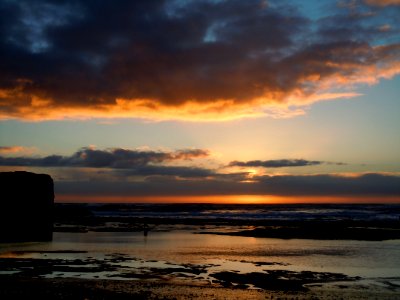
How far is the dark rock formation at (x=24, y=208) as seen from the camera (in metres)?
40.6

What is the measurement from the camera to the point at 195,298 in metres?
17.9

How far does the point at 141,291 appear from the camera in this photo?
19062 millimetres

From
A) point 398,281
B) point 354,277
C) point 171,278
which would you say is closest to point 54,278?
point 171,278

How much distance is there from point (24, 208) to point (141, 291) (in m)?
25.8

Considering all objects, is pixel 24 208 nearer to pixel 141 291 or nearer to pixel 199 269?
pixel 199 269

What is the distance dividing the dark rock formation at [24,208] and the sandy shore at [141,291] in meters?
21.0

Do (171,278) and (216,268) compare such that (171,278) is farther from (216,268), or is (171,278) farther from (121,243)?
(121,243)

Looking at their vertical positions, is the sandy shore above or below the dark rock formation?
below

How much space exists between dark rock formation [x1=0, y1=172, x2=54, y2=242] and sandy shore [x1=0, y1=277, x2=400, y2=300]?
68.8 feet

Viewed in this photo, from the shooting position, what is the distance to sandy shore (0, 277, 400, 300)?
18141mm

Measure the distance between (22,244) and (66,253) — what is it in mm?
7291

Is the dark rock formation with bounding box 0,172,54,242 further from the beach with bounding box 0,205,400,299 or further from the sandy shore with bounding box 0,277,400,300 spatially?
the sandy shore with bounding box 0,277,400,300

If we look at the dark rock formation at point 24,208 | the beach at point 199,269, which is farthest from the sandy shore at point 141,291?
the dark rock formation at point 24,208

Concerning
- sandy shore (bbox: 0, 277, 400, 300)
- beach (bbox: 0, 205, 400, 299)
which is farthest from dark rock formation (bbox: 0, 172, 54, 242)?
sandy shore (bbox: 0, 277, 400, 300)
